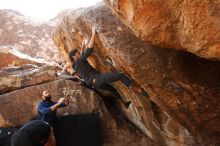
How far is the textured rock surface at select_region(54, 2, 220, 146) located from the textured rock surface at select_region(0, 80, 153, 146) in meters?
1.88

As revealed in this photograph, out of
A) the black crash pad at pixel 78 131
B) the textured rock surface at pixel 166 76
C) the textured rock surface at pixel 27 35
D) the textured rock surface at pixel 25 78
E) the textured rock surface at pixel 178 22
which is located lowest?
the textured rock surface at pixel 27 35

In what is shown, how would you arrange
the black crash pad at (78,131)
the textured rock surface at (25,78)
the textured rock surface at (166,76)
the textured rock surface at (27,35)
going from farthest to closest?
the textured rock surface at (27,35)
the textured rock surface at (25,78)
the black crash pad at (78,131)
the textured rock surface at (166,76)

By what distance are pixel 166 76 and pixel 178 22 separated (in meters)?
1.73

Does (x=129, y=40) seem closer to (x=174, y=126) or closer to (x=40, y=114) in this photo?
(x=174, y=126)

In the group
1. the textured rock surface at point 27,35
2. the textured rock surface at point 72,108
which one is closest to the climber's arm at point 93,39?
the textured rock surface at point 72,108

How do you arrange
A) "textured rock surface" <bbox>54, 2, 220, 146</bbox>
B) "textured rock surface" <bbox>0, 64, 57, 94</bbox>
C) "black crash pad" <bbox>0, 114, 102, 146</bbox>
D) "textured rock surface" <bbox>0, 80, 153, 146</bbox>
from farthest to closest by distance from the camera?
1. "textured rock surface" <bbox>0, 64, 57, 94</bbox>
2. "textured rock surface" <bbox>0, 80, 153, 146</bbox>
3. "black crash pad" <bbox>0, 114, 102, 146</bbox>
4. "textured rock surface" <bbox>54, 2, 220, 146</bbox>

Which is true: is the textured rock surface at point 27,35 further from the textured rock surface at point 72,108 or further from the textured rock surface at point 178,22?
the textured rock surface at point 178,22

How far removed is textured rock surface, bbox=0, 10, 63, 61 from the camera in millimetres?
22656

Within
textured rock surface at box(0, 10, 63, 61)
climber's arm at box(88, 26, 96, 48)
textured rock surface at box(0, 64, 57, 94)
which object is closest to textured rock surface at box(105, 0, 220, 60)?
climber's arm at box(88, 26, 96, 48)

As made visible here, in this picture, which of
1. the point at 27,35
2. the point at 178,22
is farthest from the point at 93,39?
the point at 27,35

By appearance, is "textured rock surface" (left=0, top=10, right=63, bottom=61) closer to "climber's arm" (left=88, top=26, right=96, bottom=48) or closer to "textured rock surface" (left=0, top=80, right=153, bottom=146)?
"textured rock surface" (left=0, top=80, right=153, bottom=146)

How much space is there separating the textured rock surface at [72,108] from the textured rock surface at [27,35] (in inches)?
460

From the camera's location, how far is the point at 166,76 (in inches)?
252

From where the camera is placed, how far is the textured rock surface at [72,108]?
997cm
